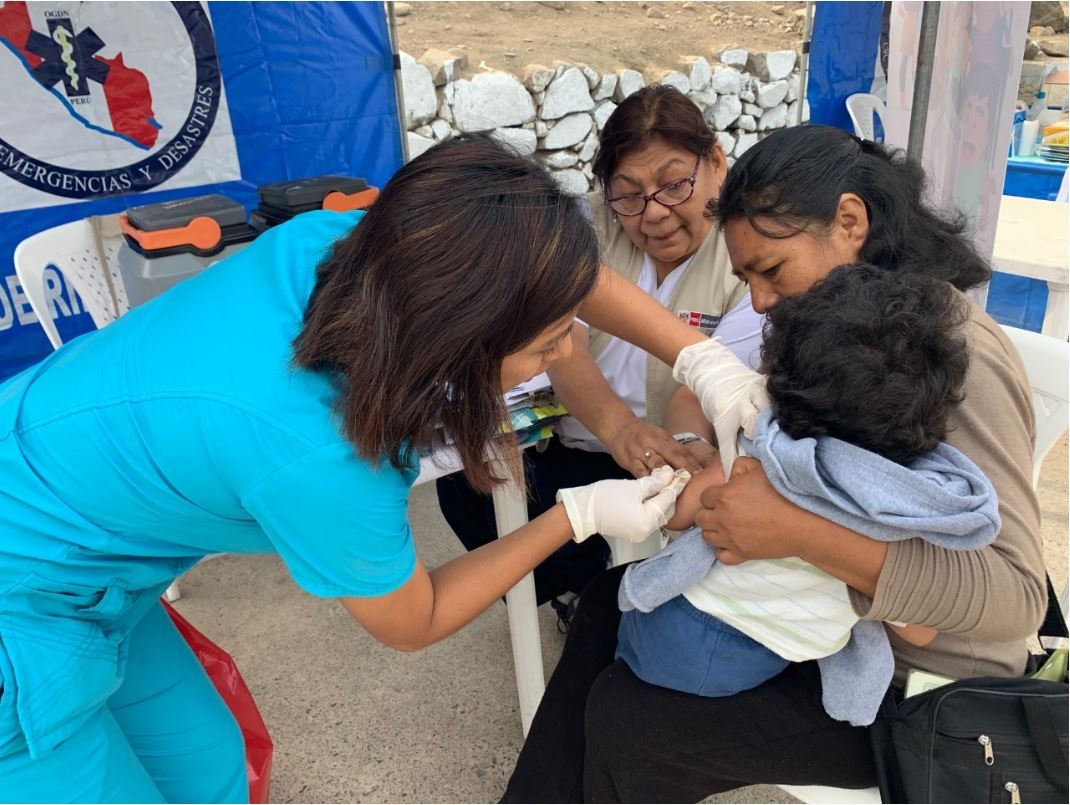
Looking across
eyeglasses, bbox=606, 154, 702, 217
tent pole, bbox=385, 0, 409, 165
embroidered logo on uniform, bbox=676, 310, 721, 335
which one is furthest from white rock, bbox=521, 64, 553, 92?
embroidered logo on uniform, bbox=676, 310, 721, 335

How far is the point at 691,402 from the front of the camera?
5.52ft

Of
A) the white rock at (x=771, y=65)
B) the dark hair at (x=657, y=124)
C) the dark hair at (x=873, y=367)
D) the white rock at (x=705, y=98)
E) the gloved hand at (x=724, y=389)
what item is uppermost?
the dark hair at (x=657, y=124)

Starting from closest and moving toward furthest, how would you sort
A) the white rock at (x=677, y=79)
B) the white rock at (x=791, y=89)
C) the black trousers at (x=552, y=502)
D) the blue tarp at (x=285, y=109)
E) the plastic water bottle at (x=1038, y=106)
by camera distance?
the black trousers at (x=552, y=502) < the blue tarp at (x=285, y=109) < the plastic water bottle at (x=1038, y=106) < the white rock at (x=677, y=79) < the white rock at (x=791, y=89)

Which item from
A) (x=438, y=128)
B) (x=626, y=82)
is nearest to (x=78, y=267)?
(x=438, y=128)

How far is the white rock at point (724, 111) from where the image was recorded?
706 cm

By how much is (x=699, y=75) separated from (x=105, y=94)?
5377mm

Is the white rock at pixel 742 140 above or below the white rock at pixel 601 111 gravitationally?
below

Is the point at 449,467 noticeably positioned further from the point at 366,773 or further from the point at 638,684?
the point at 366,773

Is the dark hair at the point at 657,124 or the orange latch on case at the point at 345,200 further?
the orange latch on case at the point at 345,200

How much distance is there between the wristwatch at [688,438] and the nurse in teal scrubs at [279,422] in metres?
0.57

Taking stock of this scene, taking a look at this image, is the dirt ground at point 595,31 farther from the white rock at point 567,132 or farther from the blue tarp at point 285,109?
the blue tarp at point 285,109

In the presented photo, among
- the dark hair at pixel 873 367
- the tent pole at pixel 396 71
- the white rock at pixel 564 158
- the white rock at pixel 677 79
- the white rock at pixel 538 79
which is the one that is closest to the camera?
the dark hair at pixel 873 367

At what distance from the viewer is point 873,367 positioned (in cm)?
94

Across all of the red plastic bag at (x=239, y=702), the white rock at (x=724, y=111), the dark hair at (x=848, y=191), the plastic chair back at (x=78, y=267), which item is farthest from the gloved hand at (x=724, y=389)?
the white rock at (x=724, y=111)
